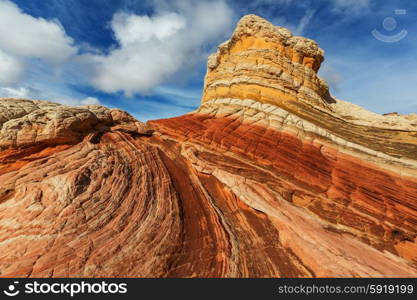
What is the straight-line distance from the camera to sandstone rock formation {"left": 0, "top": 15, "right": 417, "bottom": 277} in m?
6.59

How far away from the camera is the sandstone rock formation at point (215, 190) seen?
6.59 meters

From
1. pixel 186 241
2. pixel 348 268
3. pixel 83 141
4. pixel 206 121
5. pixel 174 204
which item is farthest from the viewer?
pixel 206 121

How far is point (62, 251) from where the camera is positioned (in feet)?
19.7

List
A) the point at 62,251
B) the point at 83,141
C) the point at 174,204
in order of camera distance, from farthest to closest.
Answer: the point at 83,141, the point at 174,204, the point at 62,251

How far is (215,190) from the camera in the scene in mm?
10555

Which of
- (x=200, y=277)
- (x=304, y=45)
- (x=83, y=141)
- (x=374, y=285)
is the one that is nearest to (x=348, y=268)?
(x=374, y=285)

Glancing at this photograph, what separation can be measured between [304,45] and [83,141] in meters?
19.3

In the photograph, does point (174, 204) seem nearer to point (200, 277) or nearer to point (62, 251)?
point (200, 277)

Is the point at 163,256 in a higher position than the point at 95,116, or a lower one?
Result: lower

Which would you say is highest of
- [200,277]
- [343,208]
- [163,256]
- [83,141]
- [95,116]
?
[95,116]
